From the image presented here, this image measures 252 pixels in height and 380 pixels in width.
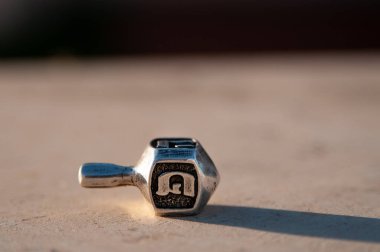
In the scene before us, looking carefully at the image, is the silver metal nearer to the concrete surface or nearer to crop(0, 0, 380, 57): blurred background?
the concrete surface

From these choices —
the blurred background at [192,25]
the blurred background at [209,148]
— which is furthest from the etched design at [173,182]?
the blurred background at [192,25]

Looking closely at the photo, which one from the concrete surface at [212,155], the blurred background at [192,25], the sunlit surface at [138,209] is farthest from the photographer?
the blurred background at [192,25]

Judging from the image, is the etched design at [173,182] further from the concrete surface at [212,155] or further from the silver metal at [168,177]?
the concrete surface at [212,155]

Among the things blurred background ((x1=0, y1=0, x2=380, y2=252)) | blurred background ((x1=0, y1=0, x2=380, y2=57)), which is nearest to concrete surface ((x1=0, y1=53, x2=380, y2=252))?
blurred background ((x1=0, y1=0, x2=380, y2=252))

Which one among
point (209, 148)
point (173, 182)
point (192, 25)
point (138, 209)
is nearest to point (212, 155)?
point (209, 148)

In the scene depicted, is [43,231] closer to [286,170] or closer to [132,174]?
[132,174]
